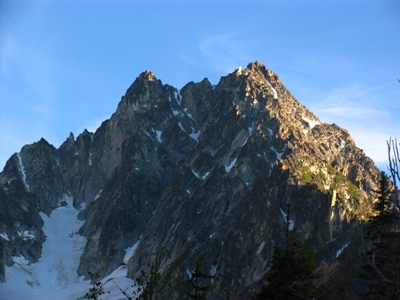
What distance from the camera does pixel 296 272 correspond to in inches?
1495

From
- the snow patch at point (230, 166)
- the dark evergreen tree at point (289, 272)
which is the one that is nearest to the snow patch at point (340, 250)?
the snow patch at point (230, 166)

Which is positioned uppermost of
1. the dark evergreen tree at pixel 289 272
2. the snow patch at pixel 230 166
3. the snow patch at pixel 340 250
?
the snow patch at pixel 230 166

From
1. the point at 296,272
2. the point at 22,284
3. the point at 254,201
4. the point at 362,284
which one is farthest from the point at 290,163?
the point at 296,272

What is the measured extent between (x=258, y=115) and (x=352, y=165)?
102 feet

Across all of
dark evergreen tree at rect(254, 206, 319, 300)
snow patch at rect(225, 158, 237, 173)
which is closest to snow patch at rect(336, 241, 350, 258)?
snow patch at rect(225, 158, 237, 173)

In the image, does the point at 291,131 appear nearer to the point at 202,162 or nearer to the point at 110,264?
the point at 202,162

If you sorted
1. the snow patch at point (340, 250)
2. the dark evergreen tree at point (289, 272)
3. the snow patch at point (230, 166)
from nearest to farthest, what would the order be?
the dark evergreen tree at point (289, 272), the snow patch at point (340, 250), the snow patch at point (230, 166)

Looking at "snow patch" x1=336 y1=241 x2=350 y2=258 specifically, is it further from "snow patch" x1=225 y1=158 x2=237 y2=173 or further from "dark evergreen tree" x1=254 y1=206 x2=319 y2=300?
"dark evergreen tree" x1=254 y1=206 x2=319 y2=300

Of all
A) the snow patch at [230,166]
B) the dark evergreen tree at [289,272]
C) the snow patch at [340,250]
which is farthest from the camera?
the snow patch at [230,166]

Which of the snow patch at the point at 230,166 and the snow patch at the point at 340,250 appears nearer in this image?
the snow patch at the point at 340,250

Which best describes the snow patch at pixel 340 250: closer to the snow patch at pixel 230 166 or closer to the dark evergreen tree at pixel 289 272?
the snow patch at pixel 230 166

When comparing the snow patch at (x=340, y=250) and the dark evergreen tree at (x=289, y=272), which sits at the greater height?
the snow patch at (x=340, y=250)

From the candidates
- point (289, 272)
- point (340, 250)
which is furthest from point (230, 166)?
point (289, 272)

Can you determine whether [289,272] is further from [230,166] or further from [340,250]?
[230,166]
